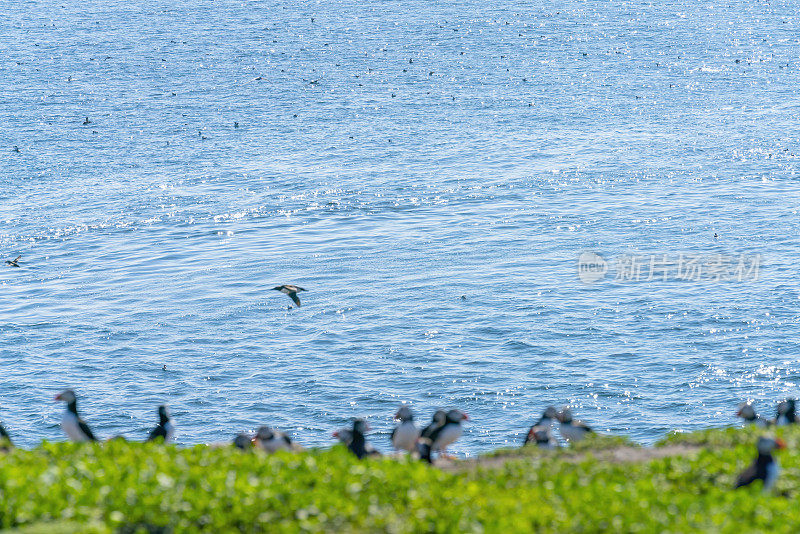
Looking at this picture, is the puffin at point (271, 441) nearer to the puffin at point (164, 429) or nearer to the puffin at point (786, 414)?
the puffin at point (164, 429)

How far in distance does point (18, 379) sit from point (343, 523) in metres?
32.9

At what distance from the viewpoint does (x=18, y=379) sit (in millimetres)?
44688

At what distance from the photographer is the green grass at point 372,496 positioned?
14984 millimetres

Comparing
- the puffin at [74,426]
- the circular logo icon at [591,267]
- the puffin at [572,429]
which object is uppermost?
the circular logo icon at [591,267]

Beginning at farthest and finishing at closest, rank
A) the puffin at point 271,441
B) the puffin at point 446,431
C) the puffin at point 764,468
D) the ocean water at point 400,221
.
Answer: the ocean water at point 400,221 < the puffin at point 446,431 < the puffin at point 271,441 < the puffin at point 764,468

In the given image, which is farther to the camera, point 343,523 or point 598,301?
point 598,301

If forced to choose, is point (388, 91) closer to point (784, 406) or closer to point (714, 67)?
point (714, 67)

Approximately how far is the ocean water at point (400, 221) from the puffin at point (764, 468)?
20.9m

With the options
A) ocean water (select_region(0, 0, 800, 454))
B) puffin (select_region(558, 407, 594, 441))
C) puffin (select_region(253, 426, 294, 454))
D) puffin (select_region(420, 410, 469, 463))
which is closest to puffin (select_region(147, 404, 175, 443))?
puffin (select_region(253, 426, 294, 454))

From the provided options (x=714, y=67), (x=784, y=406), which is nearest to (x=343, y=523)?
(x=784, y=406)

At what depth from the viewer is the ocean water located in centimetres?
4262

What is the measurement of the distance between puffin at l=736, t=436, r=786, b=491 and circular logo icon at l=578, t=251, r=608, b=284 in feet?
123

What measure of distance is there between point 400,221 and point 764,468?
163ft

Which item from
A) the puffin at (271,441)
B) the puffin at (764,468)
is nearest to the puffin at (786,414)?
the puffin at (764,468)
